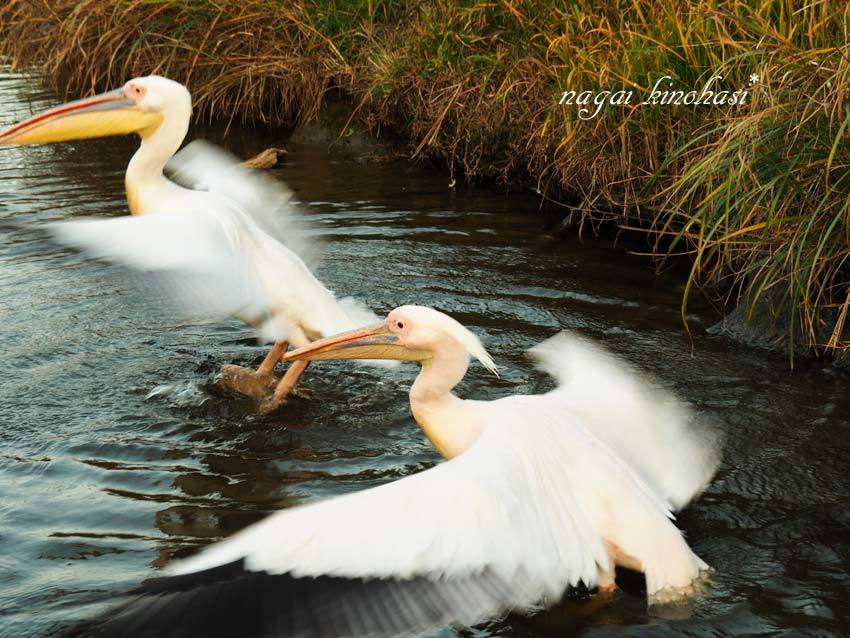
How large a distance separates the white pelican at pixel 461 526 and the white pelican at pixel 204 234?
0.71 m

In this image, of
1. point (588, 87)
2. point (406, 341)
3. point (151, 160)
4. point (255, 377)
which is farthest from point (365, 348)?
point (588, 87)

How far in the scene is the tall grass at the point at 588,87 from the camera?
4.24m

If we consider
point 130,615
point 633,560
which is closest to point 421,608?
point 130,615

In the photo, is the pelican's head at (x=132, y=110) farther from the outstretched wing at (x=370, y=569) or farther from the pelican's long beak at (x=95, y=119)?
the outstretched wing at (x=370, y=569)

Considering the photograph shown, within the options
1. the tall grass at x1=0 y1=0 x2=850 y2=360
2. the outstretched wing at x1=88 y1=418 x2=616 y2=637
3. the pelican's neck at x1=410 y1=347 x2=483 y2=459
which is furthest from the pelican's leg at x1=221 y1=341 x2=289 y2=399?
the outstretched wing at x1=88 y1=418 x2=616 y2=637

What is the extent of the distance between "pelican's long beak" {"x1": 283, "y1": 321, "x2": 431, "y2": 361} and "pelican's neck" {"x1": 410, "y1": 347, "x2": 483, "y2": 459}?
0.09 m

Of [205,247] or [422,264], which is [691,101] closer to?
[422,264]

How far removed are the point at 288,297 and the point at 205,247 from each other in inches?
23.0

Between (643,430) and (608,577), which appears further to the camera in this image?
(643,430)

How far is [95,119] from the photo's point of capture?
477cm

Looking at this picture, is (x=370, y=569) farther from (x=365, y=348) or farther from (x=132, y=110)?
(x=132, y=110)

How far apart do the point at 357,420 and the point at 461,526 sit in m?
1.83

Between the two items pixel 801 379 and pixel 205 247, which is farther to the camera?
pixel 801 379

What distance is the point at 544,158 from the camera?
6504 millimetres
